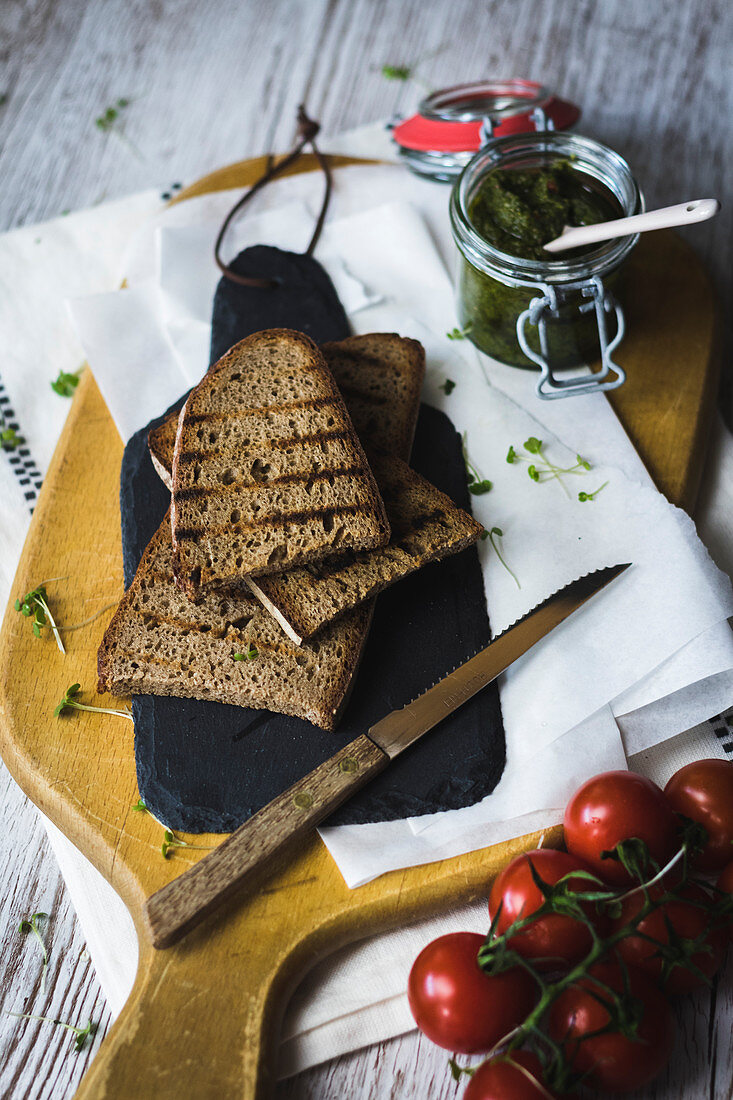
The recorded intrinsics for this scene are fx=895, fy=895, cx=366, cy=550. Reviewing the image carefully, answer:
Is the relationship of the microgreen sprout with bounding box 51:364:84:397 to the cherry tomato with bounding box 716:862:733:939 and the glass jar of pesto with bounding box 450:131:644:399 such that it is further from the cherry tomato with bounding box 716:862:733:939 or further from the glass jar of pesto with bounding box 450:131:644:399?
the cherry tomato with bounding box 716:862:733:939

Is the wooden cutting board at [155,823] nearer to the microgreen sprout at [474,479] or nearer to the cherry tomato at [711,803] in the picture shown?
the cherry tomato at [711,803]

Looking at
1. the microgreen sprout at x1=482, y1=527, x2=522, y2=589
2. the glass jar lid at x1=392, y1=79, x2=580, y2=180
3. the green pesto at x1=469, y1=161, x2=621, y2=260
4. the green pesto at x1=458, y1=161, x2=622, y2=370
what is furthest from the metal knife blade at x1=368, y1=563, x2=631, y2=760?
the glass jar lid at x1=392, y1=79, x2=580, y2=180

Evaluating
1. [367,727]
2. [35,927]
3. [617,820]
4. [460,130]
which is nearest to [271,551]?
[367,727]

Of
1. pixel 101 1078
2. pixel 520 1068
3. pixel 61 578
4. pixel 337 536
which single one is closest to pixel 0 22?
pixel 61 578

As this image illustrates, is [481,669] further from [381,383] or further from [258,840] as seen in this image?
[381,383]

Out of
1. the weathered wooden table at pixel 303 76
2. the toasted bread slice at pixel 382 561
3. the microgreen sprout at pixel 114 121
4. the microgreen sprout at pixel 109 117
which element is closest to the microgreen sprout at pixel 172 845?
the toasted bread slice at pixel 382 561
